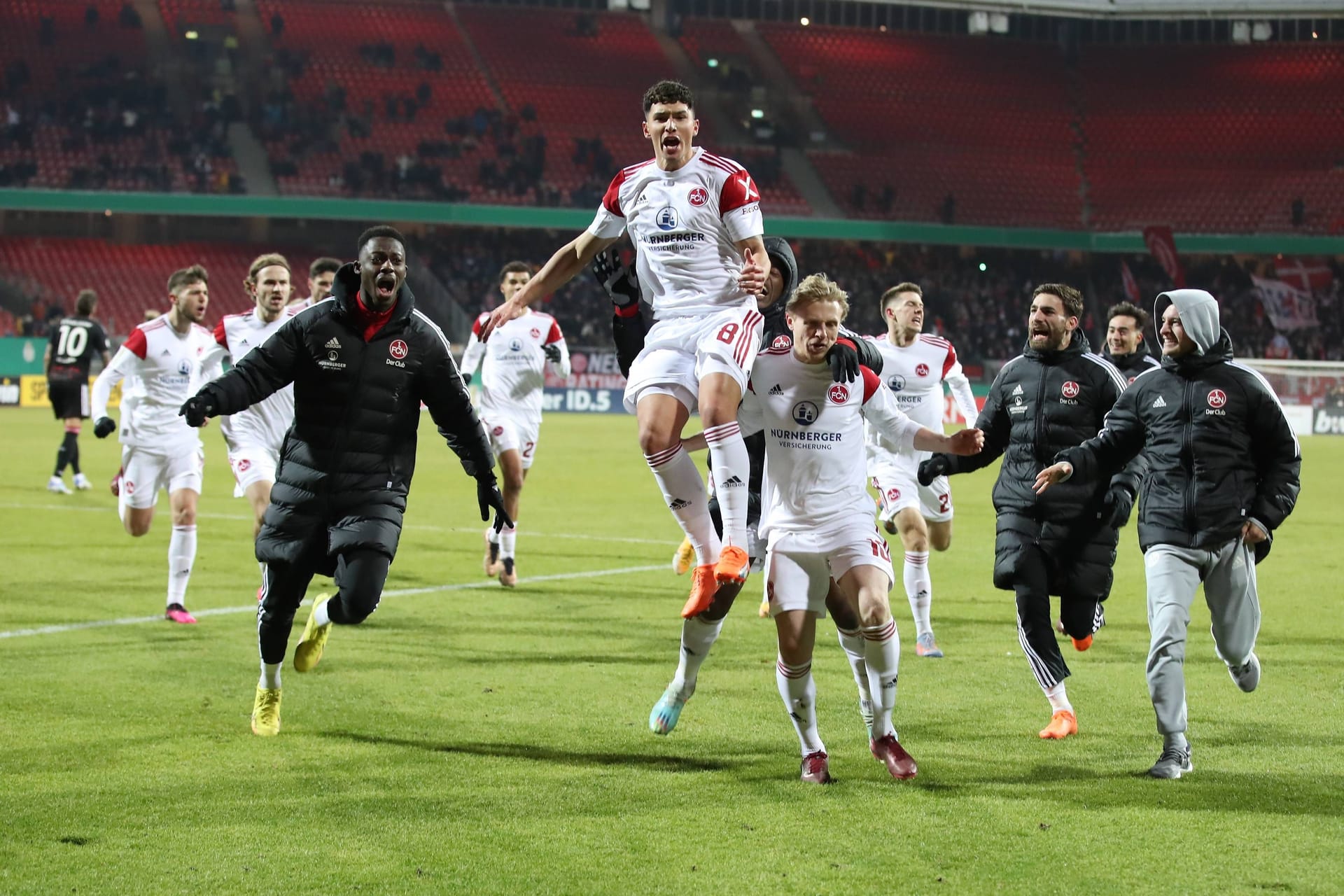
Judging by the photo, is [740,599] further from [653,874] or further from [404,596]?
[653,874]

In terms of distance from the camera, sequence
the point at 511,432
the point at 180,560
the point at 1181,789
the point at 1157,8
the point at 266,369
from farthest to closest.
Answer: the point at 1157,8
the point at 511,432
the point at 180,560
the point at 266,369
the point at 1181,789

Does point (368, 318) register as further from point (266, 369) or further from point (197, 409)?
point (197, 409)

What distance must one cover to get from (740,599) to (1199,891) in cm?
746

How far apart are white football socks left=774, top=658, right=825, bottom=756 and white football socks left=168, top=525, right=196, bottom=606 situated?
18.9 ft

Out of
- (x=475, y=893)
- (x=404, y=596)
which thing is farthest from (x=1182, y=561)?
(x=404, y=596)

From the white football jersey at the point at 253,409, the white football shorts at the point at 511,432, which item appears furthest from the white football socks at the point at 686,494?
the white football shorts at the point at 511,432

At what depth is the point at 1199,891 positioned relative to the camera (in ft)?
16.1

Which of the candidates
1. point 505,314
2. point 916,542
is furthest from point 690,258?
point 916,542

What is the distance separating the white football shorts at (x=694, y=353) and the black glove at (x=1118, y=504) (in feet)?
6.74

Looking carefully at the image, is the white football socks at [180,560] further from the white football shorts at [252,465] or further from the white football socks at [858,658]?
the white football socks at [858,658]

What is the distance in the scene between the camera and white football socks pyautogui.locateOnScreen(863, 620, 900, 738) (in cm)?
655

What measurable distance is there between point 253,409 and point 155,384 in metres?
1.27

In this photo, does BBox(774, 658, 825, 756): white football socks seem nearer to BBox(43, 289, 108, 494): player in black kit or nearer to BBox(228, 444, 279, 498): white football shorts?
BBox(228, 444, 279, 498): white football shorts

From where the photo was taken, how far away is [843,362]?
6.53 m
